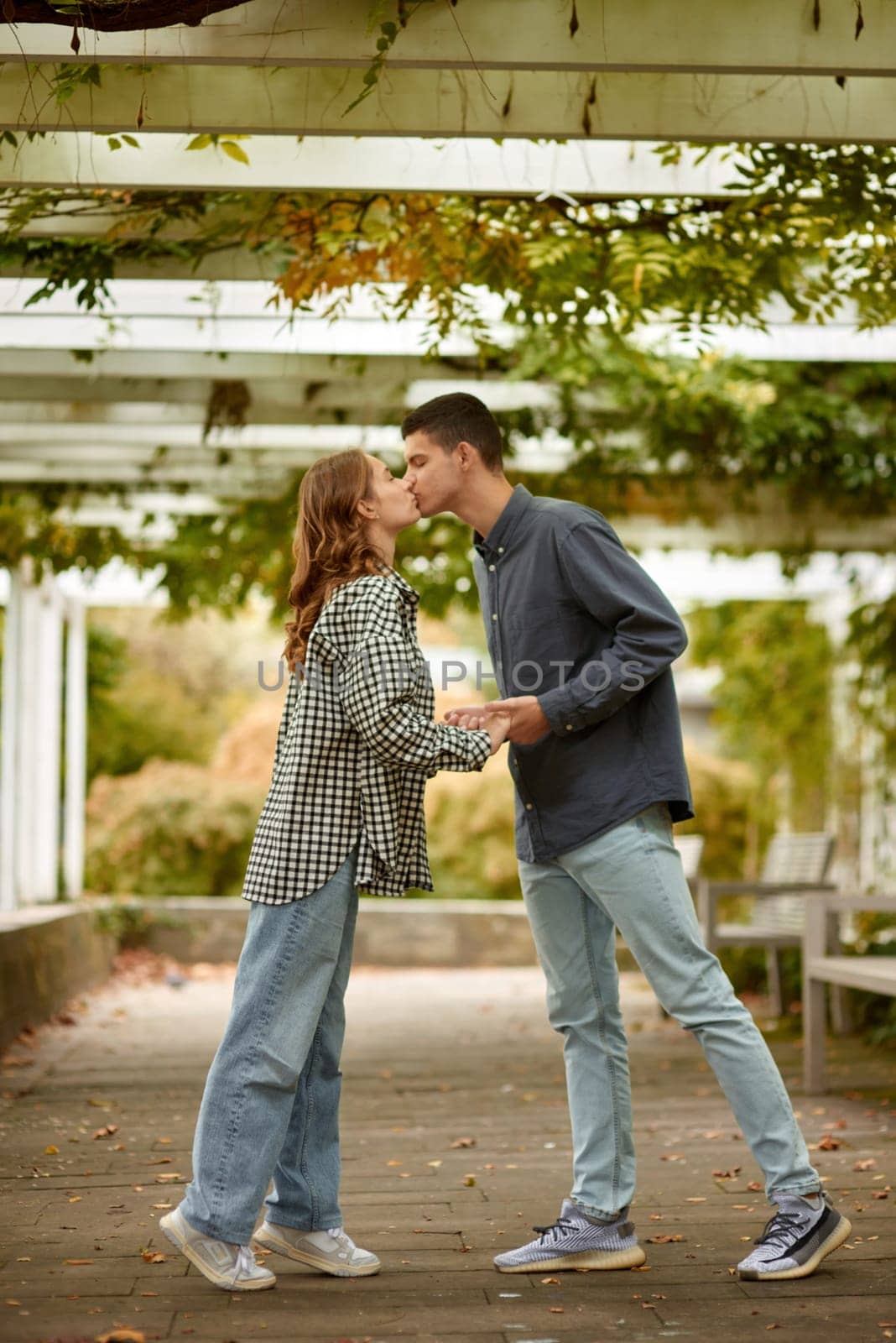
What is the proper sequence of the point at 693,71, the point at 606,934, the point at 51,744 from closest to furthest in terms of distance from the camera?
the point at 606,934
the point at 693,71
the point at 51,744

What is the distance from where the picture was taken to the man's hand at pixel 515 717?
3.18 meters

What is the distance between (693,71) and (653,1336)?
113 inches

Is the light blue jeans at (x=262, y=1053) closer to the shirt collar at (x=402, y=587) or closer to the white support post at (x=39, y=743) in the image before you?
the shirt collar at (x=402, y=587)

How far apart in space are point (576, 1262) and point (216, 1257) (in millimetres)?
754

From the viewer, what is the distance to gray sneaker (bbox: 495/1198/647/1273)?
10.7ft

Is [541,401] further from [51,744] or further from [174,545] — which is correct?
[51,744]

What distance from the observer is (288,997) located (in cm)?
312

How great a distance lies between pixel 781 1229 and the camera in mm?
3176

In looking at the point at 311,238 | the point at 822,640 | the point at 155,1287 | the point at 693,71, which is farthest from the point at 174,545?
the point at 155,1287

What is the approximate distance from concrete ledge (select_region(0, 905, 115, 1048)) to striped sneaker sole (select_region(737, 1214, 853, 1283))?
453 cm

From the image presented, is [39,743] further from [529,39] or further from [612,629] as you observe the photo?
[612,629]

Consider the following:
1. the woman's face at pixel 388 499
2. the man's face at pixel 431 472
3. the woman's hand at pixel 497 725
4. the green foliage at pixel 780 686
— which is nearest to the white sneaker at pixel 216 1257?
the woman's hand at pixel 497 725

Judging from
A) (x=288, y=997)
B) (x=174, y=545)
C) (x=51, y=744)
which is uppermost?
(x=174, y=545)

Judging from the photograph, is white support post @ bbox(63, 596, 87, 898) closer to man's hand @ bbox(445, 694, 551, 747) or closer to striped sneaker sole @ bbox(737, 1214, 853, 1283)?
man's hand @ bbox(445, 694, 551, 747)
